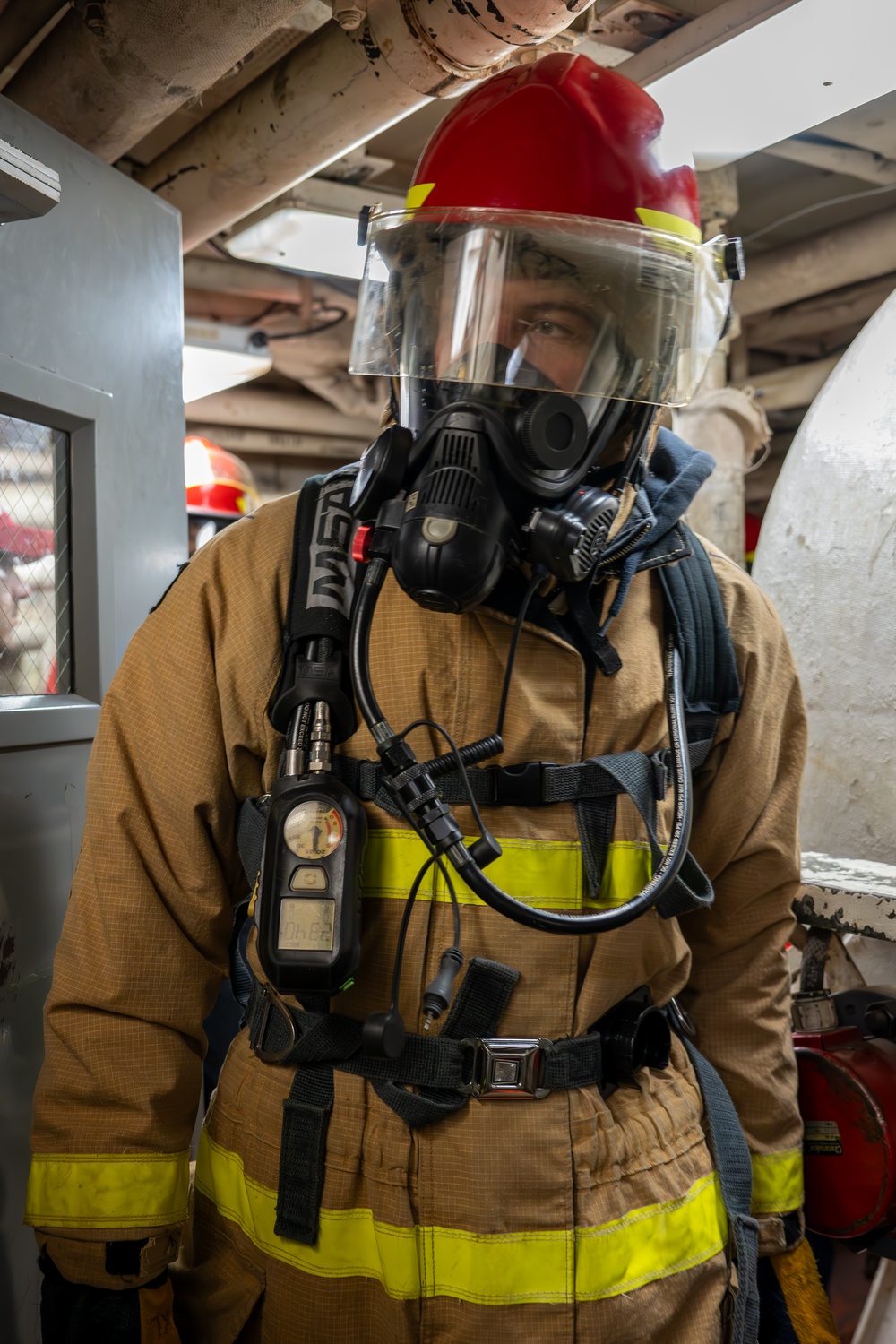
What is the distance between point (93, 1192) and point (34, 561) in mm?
920

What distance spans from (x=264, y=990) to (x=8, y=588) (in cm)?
75

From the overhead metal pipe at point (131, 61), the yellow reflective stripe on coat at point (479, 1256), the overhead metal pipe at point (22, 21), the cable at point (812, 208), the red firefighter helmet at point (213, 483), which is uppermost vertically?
the cable at point (812, 208)

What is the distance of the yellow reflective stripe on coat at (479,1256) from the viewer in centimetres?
114

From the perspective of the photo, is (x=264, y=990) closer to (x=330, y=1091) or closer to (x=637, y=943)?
(x=330, y=1091)

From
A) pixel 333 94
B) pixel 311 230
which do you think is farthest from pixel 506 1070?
pixel 311 230

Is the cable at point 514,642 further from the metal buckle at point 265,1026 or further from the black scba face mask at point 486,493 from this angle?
the metal buckle at point 265,1026

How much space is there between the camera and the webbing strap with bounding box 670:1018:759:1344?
1.30 m

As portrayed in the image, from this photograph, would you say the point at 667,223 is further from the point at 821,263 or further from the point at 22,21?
the point at 821,263

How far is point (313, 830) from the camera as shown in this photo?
1135mm

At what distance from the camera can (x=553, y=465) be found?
4.07 feet

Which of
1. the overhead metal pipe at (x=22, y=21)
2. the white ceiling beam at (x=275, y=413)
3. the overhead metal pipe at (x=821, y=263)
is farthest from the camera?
the white ceiling beam at (x=275, y=413)

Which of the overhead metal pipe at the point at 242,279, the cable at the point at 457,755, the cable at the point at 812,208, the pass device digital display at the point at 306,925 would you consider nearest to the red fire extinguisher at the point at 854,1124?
the cable at the point at 457,755

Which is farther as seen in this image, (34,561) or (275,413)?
(275,413)

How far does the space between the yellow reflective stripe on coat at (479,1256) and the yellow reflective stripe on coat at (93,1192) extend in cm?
12
